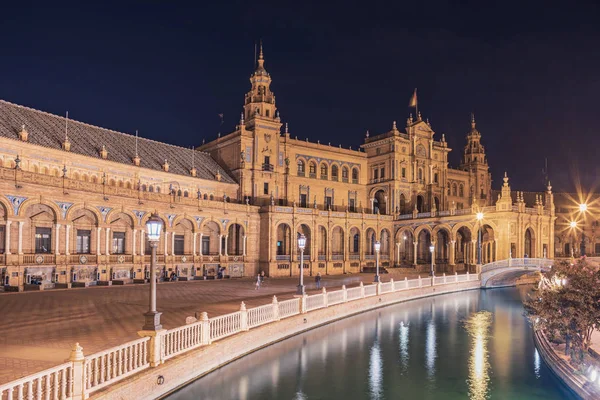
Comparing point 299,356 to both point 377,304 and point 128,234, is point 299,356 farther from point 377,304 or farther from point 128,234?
point 128,234

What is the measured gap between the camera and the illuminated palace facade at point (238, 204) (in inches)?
1340

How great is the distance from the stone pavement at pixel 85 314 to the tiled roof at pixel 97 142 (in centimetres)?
1390

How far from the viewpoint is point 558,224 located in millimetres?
78938

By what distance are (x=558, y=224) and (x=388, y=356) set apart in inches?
2791

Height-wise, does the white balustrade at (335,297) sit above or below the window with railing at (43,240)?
below

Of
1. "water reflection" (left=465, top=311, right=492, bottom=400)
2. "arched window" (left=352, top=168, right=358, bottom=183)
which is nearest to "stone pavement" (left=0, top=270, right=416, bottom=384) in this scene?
"water reflection" (left=465, top=311, right=492, bottom=400)

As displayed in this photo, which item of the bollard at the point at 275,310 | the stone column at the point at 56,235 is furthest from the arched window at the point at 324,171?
the bollard at the point at 275,310

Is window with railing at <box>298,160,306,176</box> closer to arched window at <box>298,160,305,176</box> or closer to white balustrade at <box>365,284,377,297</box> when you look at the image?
arched window at <box>298,160,305,176</box>

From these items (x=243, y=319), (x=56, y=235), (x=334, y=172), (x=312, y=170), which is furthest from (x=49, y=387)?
(x=334, y=172)

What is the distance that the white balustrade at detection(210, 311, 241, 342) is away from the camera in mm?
16188

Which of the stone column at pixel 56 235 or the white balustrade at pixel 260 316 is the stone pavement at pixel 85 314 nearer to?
the white balustrade at pixel 260 316

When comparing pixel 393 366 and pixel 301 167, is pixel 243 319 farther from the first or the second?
pixel 301 167

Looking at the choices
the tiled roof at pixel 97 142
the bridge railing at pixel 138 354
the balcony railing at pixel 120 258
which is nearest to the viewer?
the bridge railing at pixel 138 354

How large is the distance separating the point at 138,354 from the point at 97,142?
117 feet
